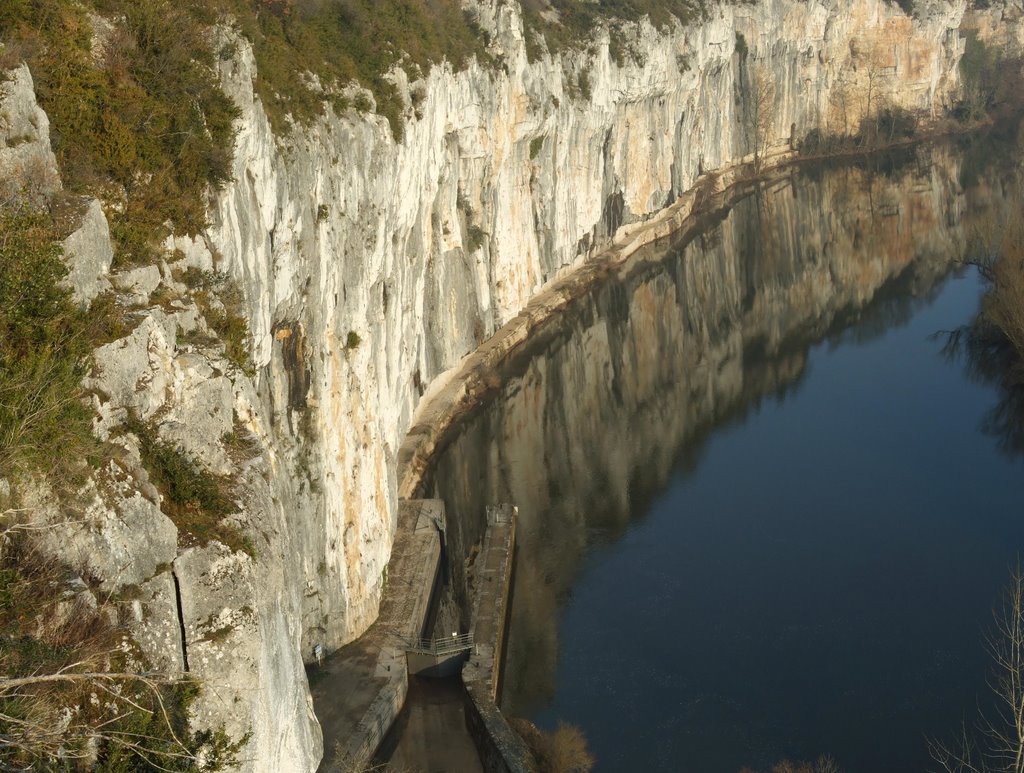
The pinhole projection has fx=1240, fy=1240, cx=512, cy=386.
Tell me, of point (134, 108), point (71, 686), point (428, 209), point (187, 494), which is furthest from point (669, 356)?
point (71, 686)

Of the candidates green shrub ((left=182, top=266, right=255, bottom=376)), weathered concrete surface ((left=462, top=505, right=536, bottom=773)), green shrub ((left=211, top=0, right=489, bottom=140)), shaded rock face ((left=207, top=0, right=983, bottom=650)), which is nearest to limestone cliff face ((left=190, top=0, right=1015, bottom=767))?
shaded rock face ((left=207, top=0, right=983, bottom=650))

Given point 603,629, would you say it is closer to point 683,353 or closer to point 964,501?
point 964,501

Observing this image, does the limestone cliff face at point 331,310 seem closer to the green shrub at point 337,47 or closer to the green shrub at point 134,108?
the green shrub at point 134,108

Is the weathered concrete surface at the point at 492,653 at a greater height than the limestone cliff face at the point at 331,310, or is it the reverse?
the limestone cliff face at the point at 331,310

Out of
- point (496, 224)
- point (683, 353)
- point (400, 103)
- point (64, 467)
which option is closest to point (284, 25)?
point (400, 103)

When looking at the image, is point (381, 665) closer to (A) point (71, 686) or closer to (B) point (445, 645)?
(B) point (445, 645)

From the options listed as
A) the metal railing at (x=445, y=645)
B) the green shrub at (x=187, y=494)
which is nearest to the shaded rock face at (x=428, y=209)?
the metal railing at (x=445, y=645)
